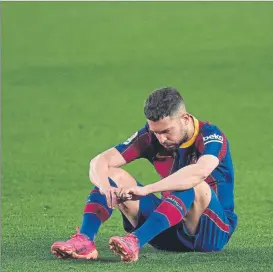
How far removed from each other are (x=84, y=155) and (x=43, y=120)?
2.40 metres

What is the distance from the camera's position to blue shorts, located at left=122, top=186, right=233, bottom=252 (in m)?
7.23

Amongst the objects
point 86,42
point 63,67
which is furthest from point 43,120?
point 86,42

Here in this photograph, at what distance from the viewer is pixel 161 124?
7012 mm

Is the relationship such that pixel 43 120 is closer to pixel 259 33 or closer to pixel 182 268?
pixel 259 33

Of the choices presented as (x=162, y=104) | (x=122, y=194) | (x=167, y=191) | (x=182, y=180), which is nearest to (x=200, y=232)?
(x=167, y=191)

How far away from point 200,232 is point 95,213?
63 cm

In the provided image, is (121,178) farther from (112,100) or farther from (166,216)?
(112,100)

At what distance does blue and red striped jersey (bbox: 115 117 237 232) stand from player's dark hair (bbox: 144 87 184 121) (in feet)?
1.04

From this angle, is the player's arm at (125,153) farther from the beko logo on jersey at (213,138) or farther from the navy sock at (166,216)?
the navy sock at (166,216)

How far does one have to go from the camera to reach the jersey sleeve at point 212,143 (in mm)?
7184

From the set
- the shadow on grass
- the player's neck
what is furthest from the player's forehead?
the shadow on grass

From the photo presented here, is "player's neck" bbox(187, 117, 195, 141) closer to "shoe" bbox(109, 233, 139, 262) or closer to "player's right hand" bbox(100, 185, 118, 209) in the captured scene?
"player's right hand" bbox(100, 185, 118, 209)

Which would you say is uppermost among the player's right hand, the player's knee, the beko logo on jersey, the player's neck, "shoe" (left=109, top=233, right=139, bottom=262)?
the player's neck

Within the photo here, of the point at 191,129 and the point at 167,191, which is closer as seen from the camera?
the point at 167,191
